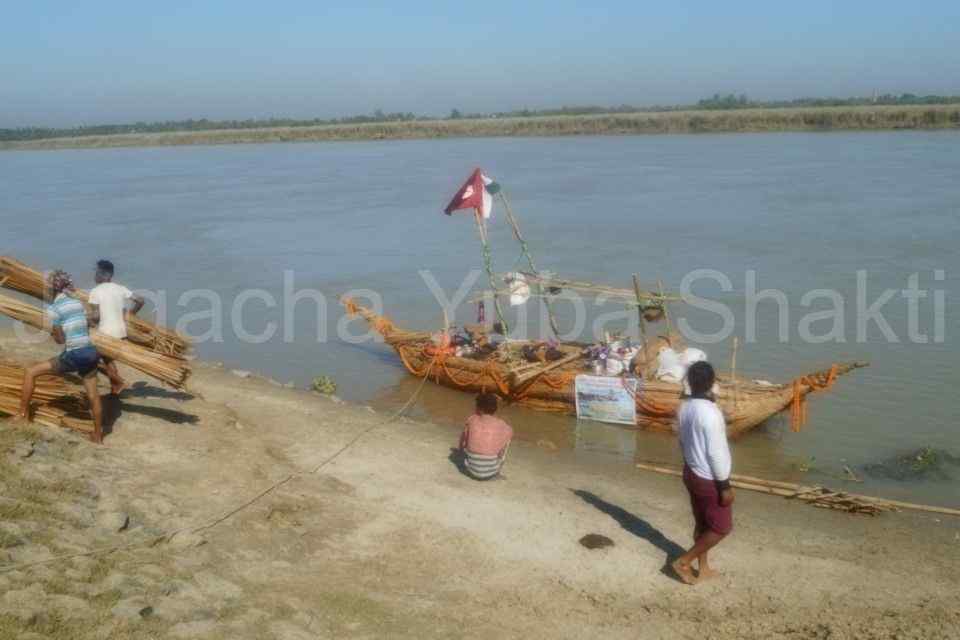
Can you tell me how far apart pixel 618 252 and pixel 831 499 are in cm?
1568

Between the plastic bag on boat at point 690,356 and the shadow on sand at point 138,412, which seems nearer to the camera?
the shadow on sand at point 138,412

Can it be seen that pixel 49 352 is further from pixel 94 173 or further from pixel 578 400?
pixel 94 173

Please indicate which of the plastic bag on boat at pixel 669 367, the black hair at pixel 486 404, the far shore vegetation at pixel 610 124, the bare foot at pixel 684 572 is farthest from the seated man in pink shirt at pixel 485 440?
the far shore vegetation at pixel 610 124

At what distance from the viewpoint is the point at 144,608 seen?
4.92 meters

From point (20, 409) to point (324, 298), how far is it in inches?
501

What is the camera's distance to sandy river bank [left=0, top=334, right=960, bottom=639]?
523 cm

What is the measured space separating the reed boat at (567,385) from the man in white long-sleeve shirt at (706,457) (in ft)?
13.8

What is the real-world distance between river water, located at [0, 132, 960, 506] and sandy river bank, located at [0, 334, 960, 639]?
8.22 ft

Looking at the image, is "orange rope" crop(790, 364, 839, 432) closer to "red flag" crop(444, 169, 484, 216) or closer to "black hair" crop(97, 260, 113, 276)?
"red flag" crop(444, 169, 484, 216)

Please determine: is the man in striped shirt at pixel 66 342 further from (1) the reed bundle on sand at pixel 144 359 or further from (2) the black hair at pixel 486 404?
(2) the black hair at pixel 486 404

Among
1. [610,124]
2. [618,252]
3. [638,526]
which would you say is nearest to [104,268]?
[638,526]

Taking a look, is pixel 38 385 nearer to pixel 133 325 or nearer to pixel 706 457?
pixel 133 325

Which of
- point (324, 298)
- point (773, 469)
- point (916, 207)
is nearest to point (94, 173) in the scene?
point (324, 298)

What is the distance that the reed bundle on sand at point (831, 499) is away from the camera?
8094 millimetres
